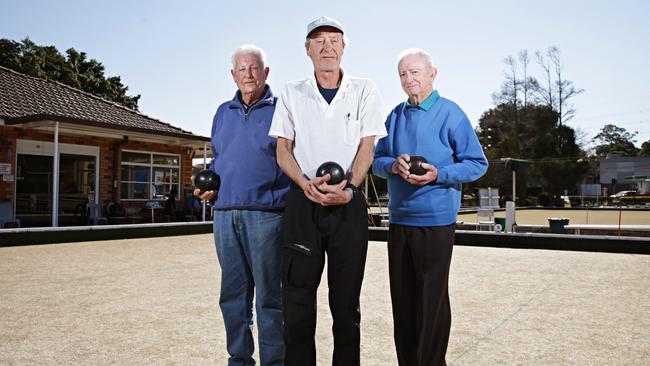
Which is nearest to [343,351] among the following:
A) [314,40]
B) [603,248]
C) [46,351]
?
[314,40]

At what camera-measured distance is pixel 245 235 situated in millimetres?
2660

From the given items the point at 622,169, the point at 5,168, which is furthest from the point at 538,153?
the point at 5,168

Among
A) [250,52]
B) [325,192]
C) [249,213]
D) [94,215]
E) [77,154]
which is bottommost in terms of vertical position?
[94,215]

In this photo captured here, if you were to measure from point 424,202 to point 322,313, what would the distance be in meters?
2.52

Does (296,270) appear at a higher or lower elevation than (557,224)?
higher

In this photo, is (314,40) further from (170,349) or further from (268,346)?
(170,349)

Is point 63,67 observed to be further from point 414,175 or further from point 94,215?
point 414,175

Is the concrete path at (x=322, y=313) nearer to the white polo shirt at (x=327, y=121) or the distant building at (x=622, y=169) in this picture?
the white polo shirt at (x=327, y=121)

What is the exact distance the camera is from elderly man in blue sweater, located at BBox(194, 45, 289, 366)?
259 centimetres

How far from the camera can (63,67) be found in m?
32.8

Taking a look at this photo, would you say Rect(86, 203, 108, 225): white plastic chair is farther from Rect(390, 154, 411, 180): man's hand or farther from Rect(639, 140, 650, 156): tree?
Rect(639, 140, 650, 156): tree

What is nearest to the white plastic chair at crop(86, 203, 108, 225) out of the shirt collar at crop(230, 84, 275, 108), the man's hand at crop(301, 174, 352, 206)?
the shirt collar at crop(230, 84, 275, 108)

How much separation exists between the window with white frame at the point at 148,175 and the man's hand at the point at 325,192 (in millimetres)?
16631

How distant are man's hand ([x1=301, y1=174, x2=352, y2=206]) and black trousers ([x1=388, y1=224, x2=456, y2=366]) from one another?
471 mm
